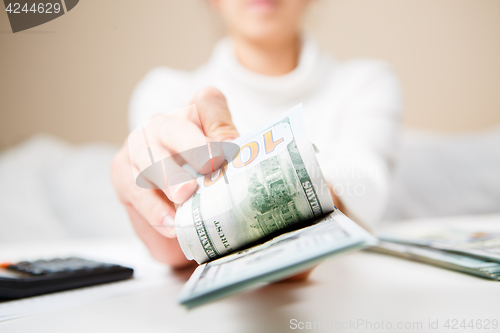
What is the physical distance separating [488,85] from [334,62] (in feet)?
4.02

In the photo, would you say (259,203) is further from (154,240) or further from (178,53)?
(178,53)

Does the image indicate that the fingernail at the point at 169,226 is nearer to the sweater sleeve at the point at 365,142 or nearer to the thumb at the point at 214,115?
the thumb at the point at 214,115

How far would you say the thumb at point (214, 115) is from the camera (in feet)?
1.08

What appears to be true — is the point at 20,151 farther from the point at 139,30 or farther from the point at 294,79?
the point at 294,79

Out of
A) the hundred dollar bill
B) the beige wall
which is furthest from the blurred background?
the hundred dollar bill

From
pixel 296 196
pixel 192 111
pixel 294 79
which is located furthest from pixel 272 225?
pixel 294 79

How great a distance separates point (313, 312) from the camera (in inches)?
10.5

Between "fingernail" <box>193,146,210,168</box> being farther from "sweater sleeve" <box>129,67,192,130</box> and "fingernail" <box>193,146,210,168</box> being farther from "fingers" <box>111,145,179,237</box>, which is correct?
"sweater sleeve" <box>129,67,192,130</box>

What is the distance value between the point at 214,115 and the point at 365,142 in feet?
1.91

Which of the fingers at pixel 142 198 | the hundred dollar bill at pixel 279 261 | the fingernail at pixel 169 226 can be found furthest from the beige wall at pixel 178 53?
the hundred dollar bill at pixel 279 261

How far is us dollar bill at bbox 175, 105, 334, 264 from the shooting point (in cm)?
28

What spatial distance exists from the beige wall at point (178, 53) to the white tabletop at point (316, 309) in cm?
43

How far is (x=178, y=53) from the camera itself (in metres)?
0.92

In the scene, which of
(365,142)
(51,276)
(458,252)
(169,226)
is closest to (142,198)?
(169,226)
